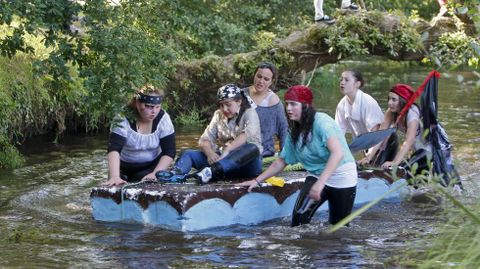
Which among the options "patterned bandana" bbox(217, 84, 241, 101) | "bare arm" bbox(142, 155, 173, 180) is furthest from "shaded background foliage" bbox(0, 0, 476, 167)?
"bare arm" bbox(142, 155, 173, 180)

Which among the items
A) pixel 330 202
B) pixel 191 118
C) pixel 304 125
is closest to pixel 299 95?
pixel 304 125

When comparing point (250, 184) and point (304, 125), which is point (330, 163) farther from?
point (250, 184)

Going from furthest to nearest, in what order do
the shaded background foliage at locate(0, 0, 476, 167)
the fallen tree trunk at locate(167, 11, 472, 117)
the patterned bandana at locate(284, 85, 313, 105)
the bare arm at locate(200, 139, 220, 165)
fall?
1. the fallen tree trunk at locate(167, 11, 472, 117)
2. the bare arm at locate(200, 139, 220, 165)
3. the shaded background foliage at locate(0, 0, 476, 167)
4. the patterned bandana at locate(284, 85, 313, 105)

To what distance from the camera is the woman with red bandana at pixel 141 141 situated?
8953 millimetres

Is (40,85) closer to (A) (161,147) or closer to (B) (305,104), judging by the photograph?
(A) (161,147)

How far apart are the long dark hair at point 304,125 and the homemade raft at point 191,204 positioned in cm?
121

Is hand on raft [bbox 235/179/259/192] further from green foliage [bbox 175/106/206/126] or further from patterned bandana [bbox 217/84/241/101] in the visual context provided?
green foliage [bbox 175/106/206/126]

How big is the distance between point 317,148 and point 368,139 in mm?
2267

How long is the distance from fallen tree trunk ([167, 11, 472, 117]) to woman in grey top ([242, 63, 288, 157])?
6059 mm

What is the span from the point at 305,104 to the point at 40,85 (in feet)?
24.3

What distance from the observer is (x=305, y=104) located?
7750mm

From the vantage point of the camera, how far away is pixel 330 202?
8.17 meters

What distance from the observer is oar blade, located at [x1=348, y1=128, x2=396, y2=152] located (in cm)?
994

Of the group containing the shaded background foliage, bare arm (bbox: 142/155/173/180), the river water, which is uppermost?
the shaded background foliage
